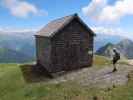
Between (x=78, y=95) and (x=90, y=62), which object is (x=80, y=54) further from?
(x=78, y=95)

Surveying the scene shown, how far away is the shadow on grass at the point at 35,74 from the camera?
110ft

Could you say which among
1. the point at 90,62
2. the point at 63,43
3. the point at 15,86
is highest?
the point at 63,43

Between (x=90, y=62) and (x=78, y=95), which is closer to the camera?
(x=78, y=95)

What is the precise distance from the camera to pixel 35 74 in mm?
36844

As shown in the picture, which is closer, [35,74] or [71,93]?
[71,93]

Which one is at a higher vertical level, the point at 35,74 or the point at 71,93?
the point at 35,74

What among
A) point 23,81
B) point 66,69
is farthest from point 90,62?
point 23,81

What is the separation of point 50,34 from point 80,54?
667cm

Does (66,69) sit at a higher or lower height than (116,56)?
lower

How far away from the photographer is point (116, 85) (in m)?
22.2

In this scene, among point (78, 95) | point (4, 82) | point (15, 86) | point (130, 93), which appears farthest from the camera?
point (4, 82)

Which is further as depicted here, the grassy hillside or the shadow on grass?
the shadow on grass

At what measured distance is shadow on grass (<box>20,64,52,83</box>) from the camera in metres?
33.5

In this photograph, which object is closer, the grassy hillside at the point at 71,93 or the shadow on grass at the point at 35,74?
the grassy hillside at the point at 71,93
